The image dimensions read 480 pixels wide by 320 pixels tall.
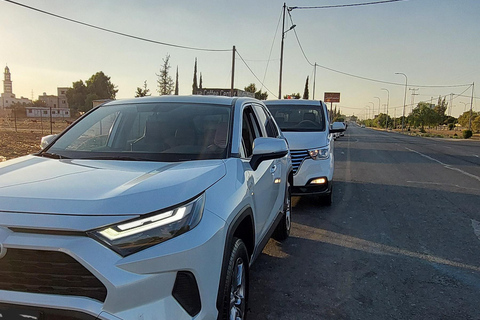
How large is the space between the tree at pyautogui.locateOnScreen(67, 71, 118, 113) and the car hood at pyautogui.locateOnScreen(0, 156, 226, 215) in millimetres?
77806

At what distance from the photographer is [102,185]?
198 centimetres

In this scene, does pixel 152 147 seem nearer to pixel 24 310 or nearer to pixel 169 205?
pixel 169 205

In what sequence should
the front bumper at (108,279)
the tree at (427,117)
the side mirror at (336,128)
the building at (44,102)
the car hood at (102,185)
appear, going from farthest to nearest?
the building at (44,102) → the tree at (427,117) → the side mirror at (336,128) → the car hood at (102,185) → the front bumper at (108,279)

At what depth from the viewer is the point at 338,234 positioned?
17.2 ft

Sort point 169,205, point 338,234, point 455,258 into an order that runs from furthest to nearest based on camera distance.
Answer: point 338,234, point 455,258, point 169,205

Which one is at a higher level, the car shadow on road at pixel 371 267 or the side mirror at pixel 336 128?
the side mirror at pixel 336 128

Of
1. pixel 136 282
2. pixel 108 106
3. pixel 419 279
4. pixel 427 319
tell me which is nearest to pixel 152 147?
pixel 108 106

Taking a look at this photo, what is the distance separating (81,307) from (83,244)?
0.87ft

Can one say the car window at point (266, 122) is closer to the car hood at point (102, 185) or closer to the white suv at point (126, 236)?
the white suv at point (126, 236)

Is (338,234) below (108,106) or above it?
below

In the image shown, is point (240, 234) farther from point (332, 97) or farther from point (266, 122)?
point (332, 97)

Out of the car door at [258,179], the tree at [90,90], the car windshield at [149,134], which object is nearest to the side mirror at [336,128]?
the car door at [258,179]

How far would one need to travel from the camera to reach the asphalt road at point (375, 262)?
3.25m

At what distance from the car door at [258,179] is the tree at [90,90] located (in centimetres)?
7693
